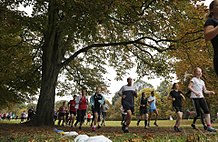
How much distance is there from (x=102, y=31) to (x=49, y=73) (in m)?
4.81

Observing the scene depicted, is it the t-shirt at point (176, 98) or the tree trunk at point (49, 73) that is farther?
the tree trunk at point (49, 73)

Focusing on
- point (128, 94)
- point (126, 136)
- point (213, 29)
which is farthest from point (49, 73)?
point (213, 29)

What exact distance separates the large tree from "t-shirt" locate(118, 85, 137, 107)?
8.09 feet

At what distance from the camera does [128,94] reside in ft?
36.0

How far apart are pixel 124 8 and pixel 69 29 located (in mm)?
2124

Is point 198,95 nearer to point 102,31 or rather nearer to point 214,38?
point 214,38

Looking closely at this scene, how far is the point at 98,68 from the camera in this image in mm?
25453

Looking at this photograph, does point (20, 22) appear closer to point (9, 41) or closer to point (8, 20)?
point (8, 20)

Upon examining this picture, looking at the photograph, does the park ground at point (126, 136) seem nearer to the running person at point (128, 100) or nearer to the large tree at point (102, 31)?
the running person at point (128, 100)

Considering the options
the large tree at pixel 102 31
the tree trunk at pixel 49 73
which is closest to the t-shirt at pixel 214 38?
the large tree at pixel 102 31

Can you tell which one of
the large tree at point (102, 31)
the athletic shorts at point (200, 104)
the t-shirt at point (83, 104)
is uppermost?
the large tree at point (102, 31)

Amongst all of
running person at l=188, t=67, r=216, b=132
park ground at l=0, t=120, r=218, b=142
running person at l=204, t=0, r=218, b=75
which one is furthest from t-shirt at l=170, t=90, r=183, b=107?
running person at l=204, t=0, r=218, b=75

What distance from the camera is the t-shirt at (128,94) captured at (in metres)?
10.9

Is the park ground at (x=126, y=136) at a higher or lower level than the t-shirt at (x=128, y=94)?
lower
